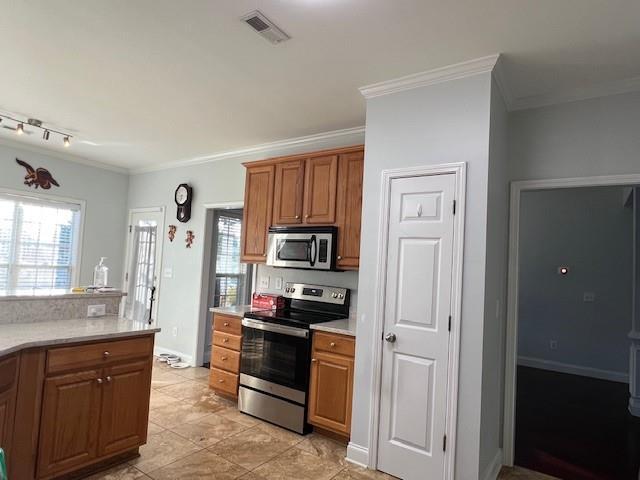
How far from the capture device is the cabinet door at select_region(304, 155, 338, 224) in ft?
11.7

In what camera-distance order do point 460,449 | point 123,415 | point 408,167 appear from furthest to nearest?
point 408,167 → point 123,415 → point 460,449

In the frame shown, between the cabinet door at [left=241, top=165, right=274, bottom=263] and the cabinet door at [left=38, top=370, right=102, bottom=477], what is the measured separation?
80.8 inches

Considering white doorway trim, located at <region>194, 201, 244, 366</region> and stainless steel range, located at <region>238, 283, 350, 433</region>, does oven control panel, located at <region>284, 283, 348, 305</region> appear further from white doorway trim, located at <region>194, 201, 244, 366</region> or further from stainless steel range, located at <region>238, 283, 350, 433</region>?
white doorway trim, located at <region>194, 201, 244, 366</region>

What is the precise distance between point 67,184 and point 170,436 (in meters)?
4.17

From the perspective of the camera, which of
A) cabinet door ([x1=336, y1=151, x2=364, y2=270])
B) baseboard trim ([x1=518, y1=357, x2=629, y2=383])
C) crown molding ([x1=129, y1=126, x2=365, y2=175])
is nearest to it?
cabinet door ([x1=336, y1=151, x2=364, y2=270])

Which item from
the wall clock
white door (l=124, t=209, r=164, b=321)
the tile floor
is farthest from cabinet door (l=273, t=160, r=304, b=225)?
white door (l=124, t=209, r=164, b=321)

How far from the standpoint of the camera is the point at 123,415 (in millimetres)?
2535

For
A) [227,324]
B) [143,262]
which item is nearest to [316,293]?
[227,324]

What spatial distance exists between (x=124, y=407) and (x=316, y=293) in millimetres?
1951

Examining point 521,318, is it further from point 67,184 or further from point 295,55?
point 67,184

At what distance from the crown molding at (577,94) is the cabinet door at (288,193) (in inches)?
78.3

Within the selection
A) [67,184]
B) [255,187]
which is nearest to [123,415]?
[255,187]

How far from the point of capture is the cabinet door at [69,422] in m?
2.18

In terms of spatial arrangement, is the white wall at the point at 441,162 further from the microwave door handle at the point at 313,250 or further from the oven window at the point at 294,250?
the oven window at the point at 294,250
